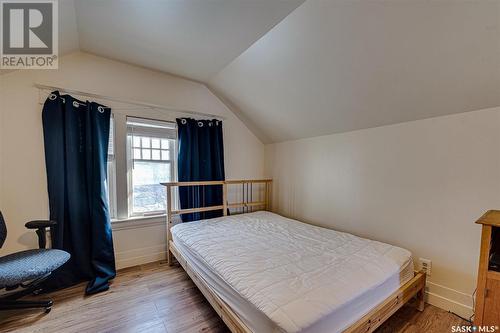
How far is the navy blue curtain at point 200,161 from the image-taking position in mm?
2816

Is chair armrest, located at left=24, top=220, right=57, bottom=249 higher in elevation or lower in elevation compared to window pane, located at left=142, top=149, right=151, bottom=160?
lower

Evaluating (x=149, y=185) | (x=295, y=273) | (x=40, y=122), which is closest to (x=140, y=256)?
→ (x=149, y=185)

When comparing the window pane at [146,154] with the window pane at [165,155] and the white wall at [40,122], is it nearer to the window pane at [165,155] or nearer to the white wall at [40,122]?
the window pane at [165,155]

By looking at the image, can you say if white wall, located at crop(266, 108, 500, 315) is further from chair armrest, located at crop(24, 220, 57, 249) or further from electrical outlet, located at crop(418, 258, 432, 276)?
chair armrest, located at crop(24, 220, 57, 249)

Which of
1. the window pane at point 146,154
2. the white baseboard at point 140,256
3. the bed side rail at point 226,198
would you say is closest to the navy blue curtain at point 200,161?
the bed side rail at point 226,198

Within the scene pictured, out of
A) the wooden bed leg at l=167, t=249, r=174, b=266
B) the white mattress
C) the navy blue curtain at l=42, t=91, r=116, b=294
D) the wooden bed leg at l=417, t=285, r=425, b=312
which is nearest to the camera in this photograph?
the white mattress

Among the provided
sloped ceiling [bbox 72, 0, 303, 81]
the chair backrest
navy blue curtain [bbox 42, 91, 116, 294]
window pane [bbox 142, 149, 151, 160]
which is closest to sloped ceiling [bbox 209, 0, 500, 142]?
sloped ceiling [bbox 72, 0, 303, 81]

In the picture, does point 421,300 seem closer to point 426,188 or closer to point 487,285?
point 487,285

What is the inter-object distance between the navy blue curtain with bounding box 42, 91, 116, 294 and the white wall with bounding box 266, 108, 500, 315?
2623mm

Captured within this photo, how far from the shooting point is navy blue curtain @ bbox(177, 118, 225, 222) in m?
2.82

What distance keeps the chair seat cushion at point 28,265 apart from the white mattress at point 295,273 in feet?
3.20

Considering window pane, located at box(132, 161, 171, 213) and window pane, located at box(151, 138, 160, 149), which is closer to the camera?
window pane, located at box(132, 161, 171, 213)

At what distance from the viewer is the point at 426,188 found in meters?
1.85

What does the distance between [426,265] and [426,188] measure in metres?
0.69
